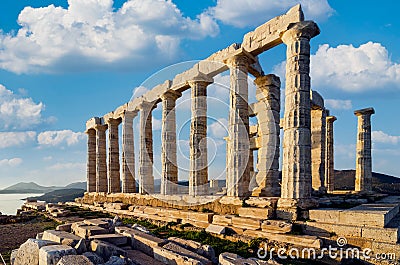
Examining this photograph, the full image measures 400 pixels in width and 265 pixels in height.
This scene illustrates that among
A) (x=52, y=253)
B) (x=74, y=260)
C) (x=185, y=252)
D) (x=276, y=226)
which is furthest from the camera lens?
(x=276, y=226)

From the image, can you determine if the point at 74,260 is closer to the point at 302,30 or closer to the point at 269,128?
the point at 302,30

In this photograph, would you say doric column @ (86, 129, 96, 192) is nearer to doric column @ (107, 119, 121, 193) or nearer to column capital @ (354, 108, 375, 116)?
doric column @ (107, 119, 121, 193)

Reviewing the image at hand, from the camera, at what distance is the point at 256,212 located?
13.0m

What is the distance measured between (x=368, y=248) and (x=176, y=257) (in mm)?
6187

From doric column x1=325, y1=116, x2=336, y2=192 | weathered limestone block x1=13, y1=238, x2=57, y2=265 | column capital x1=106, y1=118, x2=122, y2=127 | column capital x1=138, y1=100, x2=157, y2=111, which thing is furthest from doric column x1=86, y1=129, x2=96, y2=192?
weathered limestone block x1=13, y1=238, x2=57, y2=265

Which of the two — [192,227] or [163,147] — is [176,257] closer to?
[192,227]

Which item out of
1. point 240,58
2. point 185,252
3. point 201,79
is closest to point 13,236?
point 185,252

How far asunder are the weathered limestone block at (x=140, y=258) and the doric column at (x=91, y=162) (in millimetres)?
26723

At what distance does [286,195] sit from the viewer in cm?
1323

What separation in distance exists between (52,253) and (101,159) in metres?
26.2

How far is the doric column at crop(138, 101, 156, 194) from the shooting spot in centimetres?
2497

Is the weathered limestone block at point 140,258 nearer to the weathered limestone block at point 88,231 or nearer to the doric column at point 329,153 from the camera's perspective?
the weathered limestone block at point 88,231

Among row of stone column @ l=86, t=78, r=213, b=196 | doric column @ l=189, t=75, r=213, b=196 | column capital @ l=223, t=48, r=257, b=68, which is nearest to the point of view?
column capital @ l=223, t=48, r=257, b=68

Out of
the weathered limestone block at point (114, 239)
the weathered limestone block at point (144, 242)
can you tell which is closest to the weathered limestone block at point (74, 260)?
the weathered limestone block at point (144, 242)
